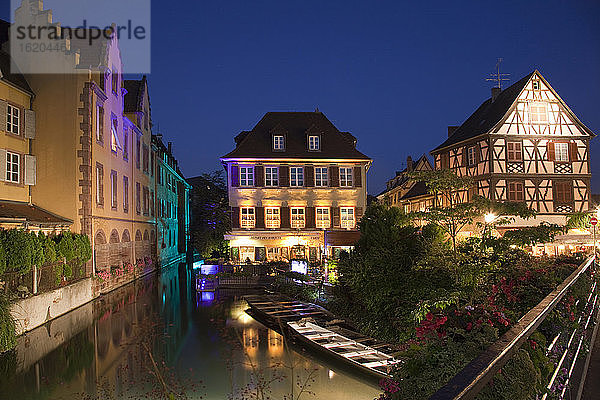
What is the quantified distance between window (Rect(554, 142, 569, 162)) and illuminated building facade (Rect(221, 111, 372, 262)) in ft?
39.2

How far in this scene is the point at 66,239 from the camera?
1986 cm

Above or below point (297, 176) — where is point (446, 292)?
below

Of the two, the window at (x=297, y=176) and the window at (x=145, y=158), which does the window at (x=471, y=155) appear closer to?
the window at (x=297, y=176)

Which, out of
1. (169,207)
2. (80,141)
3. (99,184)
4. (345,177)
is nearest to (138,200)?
(99,184)

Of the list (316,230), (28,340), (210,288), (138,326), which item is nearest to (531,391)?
(28,340)

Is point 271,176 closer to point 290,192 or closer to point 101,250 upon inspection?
point 290,192

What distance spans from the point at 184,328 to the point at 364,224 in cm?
694

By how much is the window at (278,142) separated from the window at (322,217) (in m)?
4.83

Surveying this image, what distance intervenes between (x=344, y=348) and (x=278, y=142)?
79.4ft

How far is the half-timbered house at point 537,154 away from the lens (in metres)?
32.8

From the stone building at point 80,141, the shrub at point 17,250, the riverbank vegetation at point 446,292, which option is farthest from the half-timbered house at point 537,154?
the shrub at point 17,250

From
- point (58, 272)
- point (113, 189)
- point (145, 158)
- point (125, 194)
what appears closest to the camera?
point (58, 272)

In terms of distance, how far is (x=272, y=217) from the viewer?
1363 inches

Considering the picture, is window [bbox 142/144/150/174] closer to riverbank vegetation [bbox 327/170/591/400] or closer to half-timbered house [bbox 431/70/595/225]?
half-timbered house [bbox 431/70/595/225]
